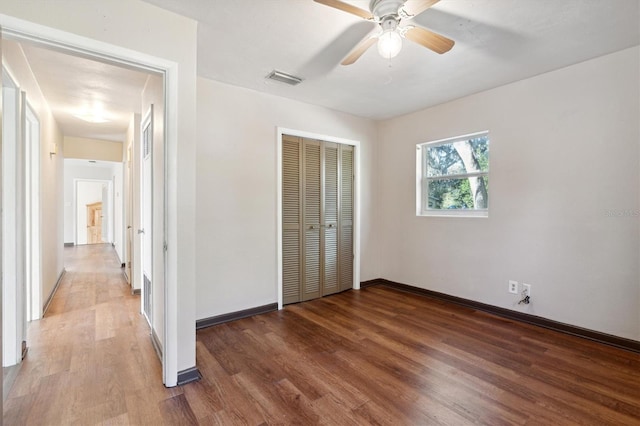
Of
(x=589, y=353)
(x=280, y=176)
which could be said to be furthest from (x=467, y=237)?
(x=280, y=176)

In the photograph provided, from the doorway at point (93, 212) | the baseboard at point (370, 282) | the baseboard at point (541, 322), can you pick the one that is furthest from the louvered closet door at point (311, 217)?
the doorway at point (93, 212)

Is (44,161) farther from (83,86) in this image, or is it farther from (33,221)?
(83,86)

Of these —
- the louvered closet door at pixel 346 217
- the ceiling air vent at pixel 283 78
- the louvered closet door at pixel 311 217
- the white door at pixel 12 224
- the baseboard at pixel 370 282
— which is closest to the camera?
the white door at pixel 12 224

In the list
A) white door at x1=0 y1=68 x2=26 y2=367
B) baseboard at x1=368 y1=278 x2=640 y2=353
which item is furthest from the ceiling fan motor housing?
baseboard at x1=368 y1=278 x2=640 y2=353

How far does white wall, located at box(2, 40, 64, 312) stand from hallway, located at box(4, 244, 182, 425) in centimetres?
50

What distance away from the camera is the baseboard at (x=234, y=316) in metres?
2.90

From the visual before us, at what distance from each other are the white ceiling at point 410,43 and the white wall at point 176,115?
0.15 meters

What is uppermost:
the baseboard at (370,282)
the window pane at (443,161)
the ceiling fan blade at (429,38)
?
the ceiling fan blade at (429,38)

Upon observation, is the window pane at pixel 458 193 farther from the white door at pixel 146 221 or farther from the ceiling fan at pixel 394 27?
the white door at pixel 146 221

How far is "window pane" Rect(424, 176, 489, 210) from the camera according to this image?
135 inches

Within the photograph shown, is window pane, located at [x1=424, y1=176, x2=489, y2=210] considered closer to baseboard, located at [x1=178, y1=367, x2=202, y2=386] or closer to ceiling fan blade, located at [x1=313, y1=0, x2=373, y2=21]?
ceiling fan blade, located at [x1=313, y1=0, x2=373, y2=21]

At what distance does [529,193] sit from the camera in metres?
2.96

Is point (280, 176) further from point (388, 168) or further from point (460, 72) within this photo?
point (460, 72)

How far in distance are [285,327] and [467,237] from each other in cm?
233
